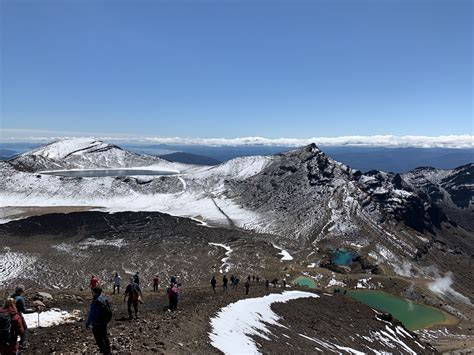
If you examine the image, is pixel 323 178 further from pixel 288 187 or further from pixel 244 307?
pixel 244 307

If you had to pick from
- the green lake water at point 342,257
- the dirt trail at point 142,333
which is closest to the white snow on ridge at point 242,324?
the dirt trail at point 142,333

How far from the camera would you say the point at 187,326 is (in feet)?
80.1

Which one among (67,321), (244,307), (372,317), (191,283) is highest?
(67,321)

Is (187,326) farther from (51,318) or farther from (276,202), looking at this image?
(276,202)

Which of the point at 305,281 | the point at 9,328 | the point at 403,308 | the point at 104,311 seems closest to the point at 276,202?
the point at 305,281

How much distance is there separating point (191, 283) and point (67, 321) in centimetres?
5889

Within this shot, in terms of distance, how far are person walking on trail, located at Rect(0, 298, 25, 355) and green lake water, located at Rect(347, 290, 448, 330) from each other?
251ft

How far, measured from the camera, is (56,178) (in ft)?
644

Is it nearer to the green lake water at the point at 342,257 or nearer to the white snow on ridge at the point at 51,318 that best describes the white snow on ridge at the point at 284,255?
the green lake water at the point at 342,257

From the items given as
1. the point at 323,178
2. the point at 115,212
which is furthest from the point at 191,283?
the point at 323,178

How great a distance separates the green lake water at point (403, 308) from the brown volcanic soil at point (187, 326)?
36.4 meters

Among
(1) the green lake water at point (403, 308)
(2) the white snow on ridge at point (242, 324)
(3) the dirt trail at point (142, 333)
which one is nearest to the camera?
(3) the dirt trail at point (142, 333)

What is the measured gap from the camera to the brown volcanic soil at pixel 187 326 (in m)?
19.7

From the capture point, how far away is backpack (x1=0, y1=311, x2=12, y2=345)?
14016mm
